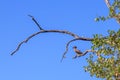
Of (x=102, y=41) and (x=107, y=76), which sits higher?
(x=102, y=41)

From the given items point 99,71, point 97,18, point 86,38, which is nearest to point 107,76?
point 99,71

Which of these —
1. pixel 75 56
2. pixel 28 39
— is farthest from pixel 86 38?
pixel 28 39

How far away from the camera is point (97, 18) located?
3106 centimetres

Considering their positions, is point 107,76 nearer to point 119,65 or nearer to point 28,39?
point 119,65

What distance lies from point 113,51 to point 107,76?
1775mm

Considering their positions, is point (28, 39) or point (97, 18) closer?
point (97, 18)

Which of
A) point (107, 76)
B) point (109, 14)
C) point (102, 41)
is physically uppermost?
point (109, 14)

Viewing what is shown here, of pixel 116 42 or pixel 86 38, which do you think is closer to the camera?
pixel 116 42

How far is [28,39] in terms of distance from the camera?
35438mm

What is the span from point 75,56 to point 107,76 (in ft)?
23.3

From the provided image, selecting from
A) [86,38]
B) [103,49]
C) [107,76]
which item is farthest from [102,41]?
[86,38]

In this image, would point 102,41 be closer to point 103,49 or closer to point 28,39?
point 103,49

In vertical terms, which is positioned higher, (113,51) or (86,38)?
(86,38)

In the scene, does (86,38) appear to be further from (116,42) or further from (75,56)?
(116,42)
